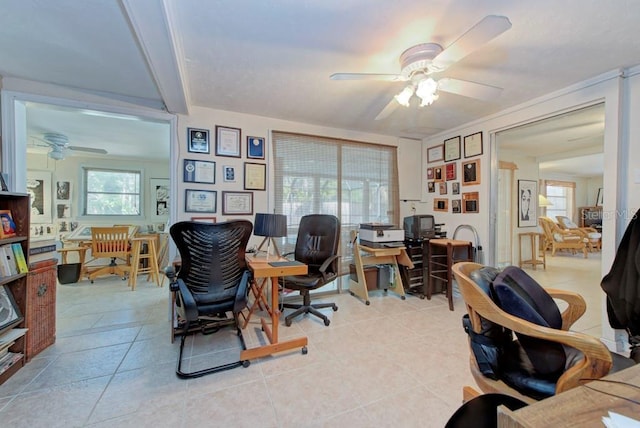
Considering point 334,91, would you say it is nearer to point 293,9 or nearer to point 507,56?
point 293,9

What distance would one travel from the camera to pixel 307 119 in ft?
10.7

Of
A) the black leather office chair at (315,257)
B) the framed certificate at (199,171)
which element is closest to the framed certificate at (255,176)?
the framed certificate at (199,171)

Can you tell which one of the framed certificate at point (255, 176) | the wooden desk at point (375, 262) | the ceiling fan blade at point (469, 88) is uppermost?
the ceiling fan blade at point (469, 88)

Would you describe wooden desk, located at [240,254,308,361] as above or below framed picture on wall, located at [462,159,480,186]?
below

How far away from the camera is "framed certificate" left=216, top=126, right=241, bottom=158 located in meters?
2.98

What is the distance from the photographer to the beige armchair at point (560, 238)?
243 inches

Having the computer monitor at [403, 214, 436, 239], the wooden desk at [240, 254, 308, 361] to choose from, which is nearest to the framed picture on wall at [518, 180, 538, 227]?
the computer monitor at [403, 214, 436, 239]

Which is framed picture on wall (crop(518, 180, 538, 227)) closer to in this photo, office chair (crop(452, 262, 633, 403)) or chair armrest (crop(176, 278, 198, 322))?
office chair (crop(452, 262, 633, 403))

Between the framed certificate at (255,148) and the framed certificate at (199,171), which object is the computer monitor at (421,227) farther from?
the framed certificate at (199,171)

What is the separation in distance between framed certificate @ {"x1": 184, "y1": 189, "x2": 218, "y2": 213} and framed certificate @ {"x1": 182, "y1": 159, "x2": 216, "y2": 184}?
124mm

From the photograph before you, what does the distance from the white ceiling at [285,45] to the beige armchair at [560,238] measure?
5.08 m

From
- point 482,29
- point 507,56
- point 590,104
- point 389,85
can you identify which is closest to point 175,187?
point 389,85

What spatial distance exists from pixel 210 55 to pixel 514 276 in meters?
2.42

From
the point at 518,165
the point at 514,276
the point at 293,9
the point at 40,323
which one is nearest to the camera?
the point at 514,276
